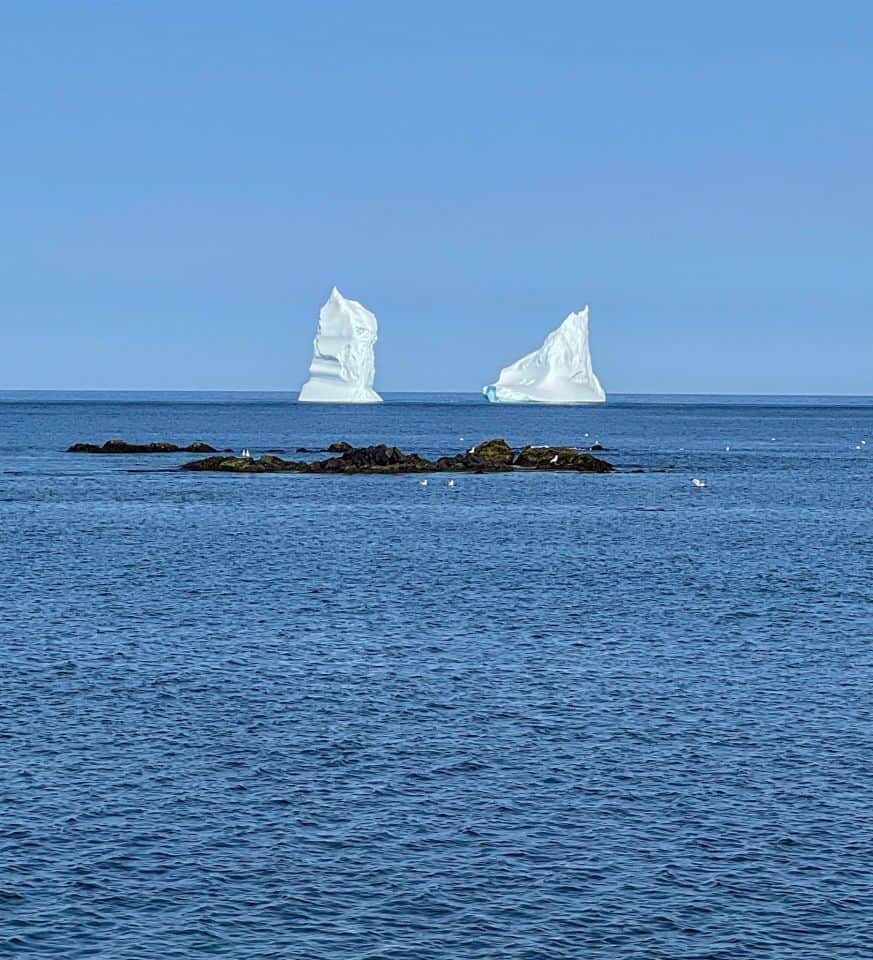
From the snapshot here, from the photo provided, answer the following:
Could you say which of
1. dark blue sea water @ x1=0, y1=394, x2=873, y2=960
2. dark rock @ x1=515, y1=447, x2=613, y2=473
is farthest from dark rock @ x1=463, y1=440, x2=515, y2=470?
dark blue sea water @ x1=0, y1=394, x2=873, y2=960

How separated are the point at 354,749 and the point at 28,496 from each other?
62318mm

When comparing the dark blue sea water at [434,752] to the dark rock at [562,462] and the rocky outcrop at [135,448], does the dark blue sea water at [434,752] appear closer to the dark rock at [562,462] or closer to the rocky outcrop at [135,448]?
the dark rock at [562,462]

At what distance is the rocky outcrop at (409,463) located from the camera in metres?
107

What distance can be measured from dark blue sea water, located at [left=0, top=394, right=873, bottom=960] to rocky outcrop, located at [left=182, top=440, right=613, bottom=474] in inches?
1719

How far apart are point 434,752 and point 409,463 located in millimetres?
79800

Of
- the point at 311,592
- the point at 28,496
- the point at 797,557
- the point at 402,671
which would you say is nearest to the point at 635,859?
the point at 402,671

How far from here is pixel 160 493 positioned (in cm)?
8994

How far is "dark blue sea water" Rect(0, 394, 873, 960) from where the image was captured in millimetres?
21078

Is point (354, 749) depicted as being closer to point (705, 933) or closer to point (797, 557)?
point (705, 933)

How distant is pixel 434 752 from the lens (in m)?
29.2

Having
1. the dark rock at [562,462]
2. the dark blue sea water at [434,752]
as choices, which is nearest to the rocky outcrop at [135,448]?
the dark rock at [562,462]

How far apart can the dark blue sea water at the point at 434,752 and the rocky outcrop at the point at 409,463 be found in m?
43.7

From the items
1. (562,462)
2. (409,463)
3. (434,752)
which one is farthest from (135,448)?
(434,752)

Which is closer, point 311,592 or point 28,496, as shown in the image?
point 311,592
